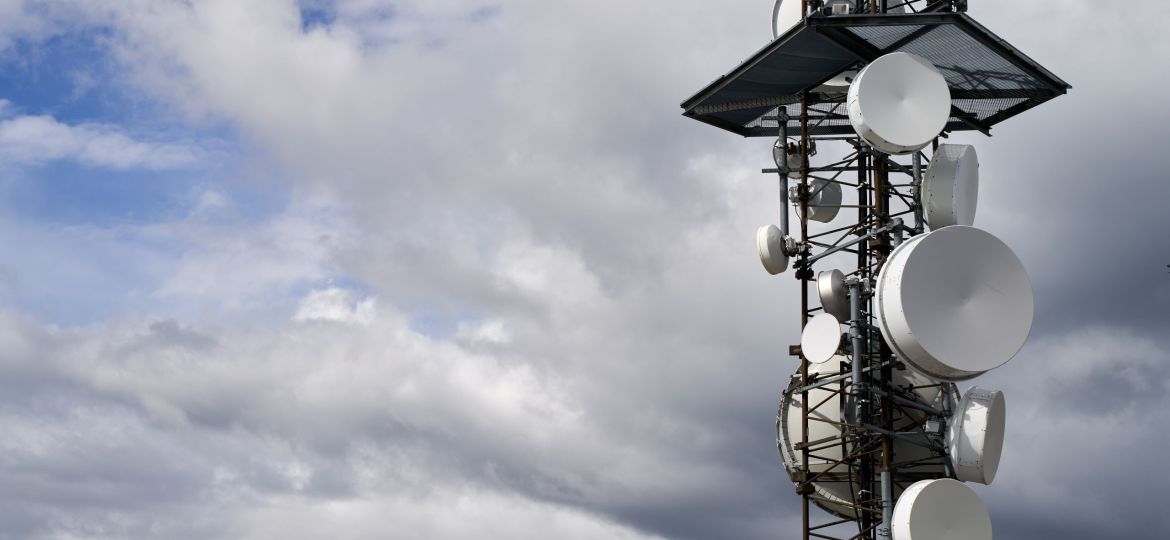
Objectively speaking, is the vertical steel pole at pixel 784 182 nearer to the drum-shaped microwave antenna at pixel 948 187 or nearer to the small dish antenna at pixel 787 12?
the small dish antenna at pixel 787 12

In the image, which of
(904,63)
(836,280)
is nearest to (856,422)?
(836,280)

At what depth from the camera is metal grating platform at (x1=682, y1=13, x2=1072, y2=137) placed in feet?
121

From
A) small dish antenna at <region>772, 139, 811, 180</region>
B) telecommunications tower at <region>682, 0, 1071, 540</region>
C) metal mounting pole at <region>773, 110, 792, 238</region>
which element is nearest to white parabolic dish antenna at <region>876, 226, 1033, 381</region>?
telecommunications tower at <region>682, 0, 1071, 540</region>

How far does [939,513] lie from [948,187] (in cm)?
912

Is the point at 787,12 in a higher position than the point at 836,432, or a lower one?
higher

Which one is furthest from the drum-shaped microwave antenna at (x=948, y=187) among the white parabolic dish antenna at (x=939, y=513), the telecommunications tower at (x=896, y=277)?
the white parabolic dish antenna at (x=939, y=513)

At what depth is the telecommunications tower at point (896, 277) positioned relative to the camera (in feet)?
109

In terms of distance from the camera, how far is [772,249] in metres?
39.0

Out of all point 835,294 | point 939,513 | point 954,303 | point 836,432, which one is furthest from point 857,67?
point 939,513

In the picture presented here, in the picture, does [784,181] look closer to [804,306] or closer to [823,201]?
[823,201]

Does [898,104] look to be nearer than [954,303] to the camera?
No

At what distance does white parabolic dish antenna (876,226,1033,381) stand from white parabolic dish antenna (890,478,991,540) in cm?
277

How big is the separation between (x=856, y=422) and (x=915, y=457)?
6.00 ft

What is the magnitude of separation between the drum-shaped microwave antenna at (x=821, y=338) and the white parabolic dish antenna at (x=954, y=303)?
3.00 meters
